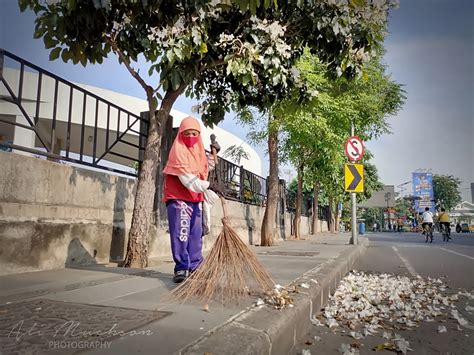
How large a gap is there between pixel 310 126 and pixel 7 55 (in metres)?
8.41

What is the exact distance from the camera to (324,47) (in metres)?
5.20

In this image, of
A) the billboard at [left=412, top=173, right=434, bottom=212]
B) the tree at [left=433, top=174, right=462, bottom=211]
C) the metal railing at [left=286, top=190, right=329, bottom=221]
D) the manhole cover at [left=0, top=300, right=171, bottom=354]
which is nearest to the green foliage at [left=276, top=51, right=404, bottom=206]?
the metal railing at [left=286, top=190, right=329, bottom=221]

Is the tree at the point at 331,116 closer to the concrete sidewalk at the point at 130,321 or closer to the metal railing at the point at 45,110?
the metal railing at the point at 45,110

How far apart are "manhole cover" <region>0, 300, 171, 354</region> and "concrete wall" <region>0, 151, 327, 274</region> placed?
5.64 ft

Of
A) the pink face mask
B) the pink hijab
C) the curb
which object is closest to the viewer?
the curb

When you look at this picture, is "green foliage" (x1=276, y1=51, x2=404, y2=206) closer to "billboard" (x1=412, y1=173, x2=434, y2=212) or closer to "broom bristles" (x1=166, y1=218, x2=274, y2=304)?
"broom bristles" (x1=166, y1=218, x2=274, y2=304)

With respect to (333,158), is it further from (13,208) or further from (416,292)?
(13,208)

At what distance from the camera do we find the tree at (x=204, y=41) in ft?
12.7

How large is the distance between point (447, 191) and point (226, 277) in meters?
83.5

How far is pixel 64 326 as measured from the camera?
2.19 m

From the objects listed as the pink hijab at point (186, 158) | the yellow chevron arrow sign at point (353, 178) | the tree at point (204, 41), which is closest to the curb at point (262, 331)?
the pink hijab at point (186, 158)

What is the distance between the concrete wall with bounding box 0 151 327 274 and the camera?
13.8 ft

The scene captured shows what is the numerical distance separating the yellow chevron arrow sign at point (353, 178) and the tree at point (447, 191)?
235 ft

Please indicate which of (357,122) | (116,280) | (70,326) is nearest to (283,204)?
(357,122)
